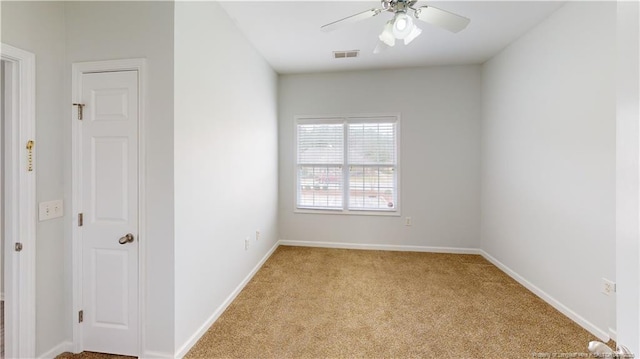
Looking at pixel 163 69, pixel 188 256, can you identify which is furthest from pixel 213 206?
pixel 163 69

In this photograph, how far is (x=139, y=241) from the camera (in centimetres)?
188

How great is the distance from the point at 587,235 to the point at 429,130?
2.37m

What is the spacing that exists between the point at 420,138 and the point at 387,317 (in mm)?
2812

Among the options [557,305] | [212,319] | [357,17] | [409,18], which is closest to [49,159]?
[212,319]

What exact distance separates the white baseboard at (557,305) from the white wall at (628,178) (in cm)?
218

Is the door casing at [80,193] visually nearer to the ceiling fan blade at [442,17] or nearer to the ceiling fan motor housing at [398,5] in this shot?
the ceiling fan motor housing at [398,5]

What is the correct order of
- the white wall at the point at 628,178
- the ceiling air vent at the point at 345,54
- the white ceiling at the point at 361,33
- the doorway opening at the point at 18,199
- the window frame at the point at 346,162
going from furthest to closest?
the window frame at the point at 346,162 → the ceiling air vent at the point at 345,54 → the white ceiling at the point at 361,33 → the doorway opening at the point at 18,199 → the white wall at the point at 628,178

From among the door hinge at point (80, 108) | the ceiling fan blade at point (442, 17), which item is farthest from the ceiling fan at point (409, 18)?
the door hinge at point (80, 108)

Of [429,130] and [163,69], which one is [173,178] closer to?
[163,69]

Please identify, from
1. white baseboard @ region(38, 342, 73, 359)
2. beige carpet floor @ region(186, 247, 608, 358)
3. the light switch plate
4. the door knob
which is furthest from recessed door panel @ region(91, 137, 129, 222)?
beige carpet floor @ region(186, 247, 608, 358)

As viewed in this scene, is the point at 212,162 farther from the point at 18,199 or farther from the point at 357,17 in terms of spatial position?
the point at 357,17

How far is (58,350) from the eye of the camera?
1.94 metres

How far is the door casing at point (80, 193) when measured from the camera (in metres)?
1.85

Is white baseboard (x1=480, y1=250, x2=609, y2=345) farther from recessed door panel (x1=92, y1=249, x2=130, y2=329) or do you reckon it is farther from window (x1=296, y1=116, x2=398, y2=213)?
recessed door panel (x1=92, y1=249, x2=130, y2=329)
